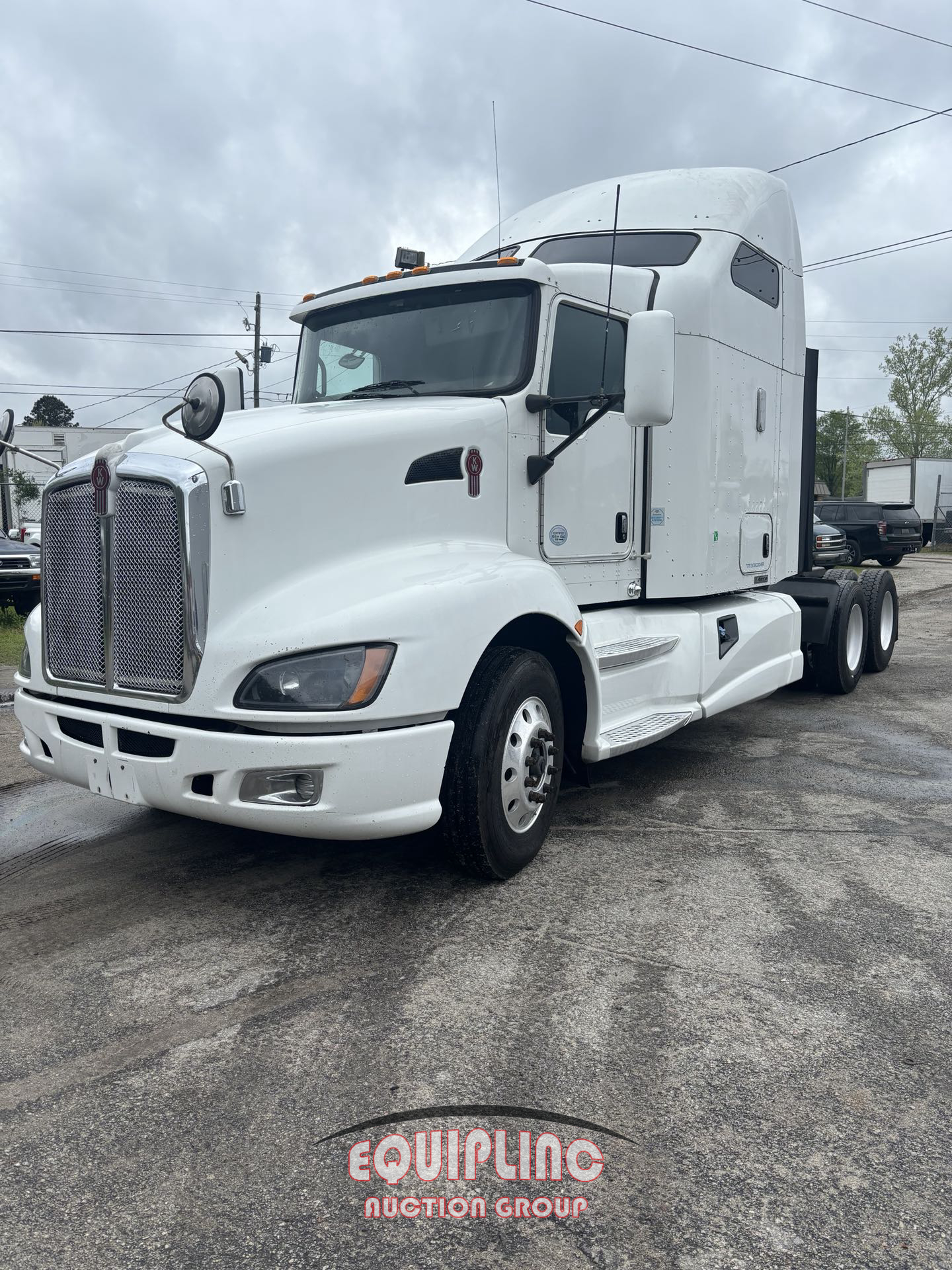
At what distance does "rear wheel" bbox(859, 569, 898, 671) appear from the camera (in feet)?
32.2

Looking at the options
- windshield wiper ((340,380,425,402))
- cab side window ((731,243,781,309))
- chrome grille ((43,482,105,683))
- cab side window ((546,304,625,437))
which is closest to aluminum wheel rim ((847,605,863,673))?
cab side window ((731,243,781,309))

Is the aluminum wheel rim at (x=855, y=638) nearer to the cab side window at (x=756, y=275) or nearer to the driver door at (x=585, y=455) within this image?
the cab side window at (x=756, y=275)

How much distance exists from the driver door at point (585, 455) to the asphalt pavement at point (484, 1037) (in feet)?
4.83

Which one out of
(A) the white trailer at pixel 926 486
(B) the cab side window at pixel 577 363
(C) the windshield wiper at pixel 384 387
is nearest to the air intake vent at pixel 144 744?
(C) the windshield wiper at pixel 384 387

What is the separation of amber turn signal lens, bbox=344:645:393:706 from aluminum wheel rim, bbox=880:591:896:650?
24.9 ft

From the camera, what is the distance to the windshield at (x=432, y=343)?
4.88 m

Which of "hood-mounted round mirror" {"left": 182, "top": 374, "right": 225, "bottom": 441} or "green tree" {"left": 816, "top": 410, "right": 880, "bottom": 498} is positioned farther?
"green tree" {"left": 816, "top": 410, "right": 880, "bottom": 498}

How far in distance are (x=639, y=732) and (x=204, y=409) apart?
2793 millimetres

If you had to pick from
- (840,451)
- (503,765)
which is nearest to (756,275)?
(503,765)

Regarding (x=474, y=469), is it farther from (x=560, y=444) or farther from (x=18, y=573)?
(x=18, y=573)

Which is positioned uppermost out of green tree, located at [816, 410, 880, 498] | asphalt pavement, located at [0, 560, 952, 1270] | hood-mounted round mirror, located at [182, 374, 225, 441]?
green tree, located at [816, 410, 880, 498]

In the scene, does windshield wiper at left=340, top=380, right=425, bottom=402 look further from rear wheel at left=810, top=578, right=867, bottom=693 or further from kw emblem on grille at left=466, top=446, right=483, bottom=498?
rear wheel at left=810, top=578, right=867, bottom=693

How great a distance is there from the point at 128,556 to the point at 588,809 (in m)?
2.86

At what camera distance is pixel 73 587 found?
13.6 feet
